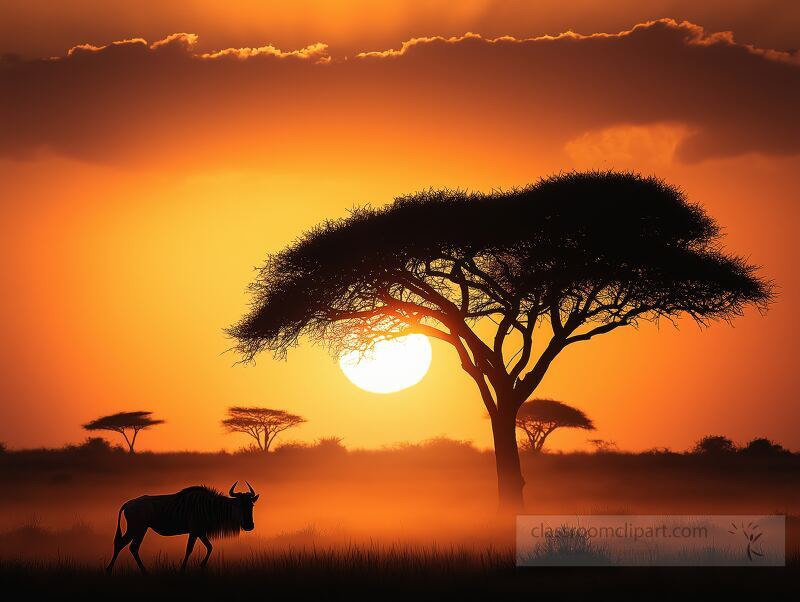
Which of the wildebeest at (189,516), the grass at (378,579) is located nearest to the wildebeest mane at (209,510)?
the wildebeest at (189,516)

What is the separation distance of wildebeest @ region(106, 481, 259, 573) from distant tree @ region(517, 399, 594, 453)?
4446cm

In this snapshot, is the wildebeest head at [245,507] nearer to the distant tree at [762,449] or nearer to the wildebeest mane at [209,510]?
the wildebeest mane at [209,510]

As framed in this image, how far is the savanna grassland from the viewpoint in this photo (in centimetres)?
1611

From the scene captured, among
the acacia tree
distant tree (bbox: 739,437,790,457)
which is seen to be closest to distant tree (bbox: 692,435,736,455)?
distant tree (bbox: 739,437,790,457)

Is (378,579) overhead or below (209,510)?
below

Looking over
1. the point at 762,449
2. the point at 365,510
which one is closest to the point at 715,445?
the point at 762,449

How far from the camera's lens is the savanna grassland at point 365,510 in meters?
16.1

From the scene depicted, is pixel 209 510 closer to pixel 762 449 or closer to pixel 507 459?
pixel 507 459

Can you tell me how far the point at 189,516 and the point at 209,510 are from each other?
12.6 inches

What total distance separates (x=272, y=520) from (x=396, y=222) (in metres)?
9.39

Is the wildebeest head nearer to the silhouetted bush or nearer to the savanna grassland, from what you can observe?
the savanna grassland

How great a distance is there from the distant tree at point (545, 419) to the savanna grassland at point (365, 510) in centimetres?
719

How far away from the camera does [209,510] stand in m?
16.5

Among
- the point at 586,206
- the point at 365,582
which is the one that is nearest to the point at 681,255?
the point at 586,206
